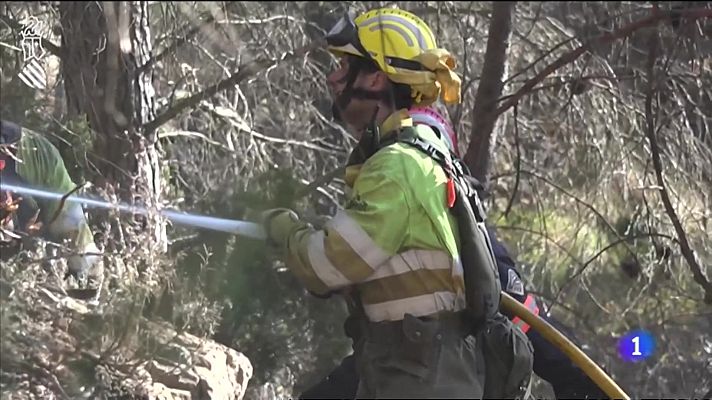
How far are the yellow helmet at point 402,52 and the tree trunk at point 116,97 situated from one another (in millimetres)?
1162

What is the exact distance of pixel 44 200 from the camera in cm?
489

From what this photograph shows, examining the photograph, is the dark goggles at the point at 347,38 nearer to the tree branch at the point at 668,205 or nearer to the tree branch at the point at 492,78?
the tree branch at the point at 668,205

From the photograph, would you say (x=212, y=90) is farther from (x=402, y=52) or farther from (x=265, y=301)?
(x=402, y=52)

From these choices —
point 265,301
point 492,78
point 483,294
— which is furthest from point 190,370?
point 492,78

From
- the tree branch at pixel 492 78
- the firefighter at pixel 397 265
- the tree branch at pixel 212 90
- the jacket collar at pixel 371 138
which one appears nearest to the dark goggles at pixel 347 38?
the firefighter at pixel 397 265

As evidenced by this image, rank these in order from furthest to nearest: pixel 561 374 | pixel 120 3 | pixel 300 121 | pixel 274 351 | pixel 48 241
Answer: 1. pixel 300 121
2. pixel 274 351
3. pixel 48 241
4. pixel 561 374
5. pixel 120 3

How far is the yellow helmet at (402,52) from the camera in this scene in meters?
3.68

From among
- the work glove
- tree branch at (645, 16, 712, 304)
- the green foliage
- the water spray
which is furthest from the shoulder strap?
the work glove

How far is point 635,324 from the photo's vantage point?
Answer: 23.9ft

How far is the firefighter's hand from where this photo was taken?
11.4 feet

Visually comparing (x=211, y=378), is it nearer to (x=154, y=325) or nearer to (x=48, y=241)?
(x=154, y=325)

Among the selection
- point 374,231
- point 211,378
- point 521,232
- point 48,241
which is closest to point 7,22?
point 48,241

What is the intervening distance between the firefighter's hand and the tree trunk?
125cm

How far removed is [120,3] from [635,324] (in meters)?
5.02
